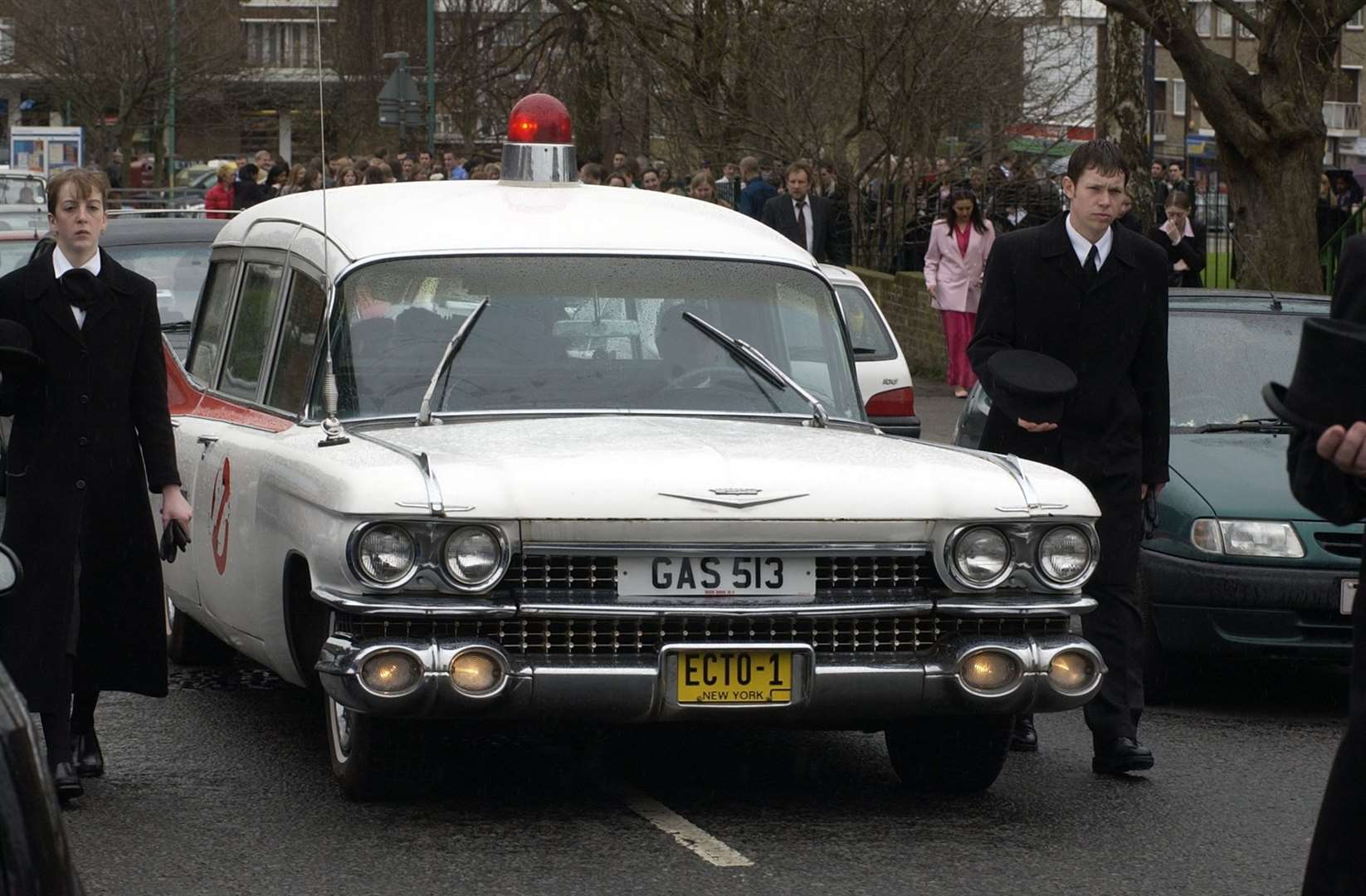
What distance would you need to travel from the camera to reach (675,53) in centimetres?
3284

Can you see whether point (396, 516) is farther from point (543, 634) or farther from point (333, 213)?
point (333, 213)

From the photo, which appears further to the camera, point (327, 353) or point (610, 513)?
point (327, 353)

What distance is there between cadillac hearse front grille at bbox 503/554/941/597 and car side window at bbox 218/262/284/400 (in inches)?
85.4

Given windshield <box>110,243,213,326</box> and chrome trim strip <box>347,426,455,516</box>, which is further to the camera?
windshield <box>110,243,213,326</box>

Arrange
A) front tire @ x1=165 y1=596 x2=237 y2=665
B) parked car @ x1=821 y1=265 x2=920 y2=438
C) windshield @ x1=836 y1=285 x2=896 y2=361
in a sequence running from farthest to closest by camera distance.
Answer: windshield @ x1=836 y1=285 x2=896 y2=361
parked car @ x1=821 y1=265 x2=920 y2=438
front tire @ x1=165 y1=596 x2=237 y2=665

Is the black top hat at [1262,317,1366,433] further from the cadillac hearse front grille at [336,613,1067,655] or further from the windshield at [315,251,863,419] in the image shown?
the windshield at [315,251,863,419]

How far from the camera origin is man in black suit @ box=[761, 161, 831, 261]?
824 inches

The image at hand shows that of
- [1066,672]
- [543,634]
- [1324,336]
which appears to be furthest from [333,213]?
[1324,336]

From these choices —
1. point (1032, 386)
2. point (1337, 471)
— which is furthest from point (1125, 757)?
point (1337, 471)

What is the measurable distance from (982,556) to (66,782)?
2.68 m

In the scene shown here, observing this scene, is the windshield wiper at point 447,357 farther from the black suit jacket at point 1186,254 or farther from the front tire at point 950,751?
the black suit jacket at point 1186,254

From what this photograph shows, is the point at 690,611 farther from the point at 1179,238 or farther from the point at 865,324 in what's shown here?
the point at 1179,238

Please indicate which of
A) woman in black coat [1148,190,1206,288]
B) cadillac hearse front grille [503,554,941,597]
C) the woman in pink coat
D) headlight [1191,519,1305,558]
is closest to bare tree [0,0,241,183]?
the woman in pink coat

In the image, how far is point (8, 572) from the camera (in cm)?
391
